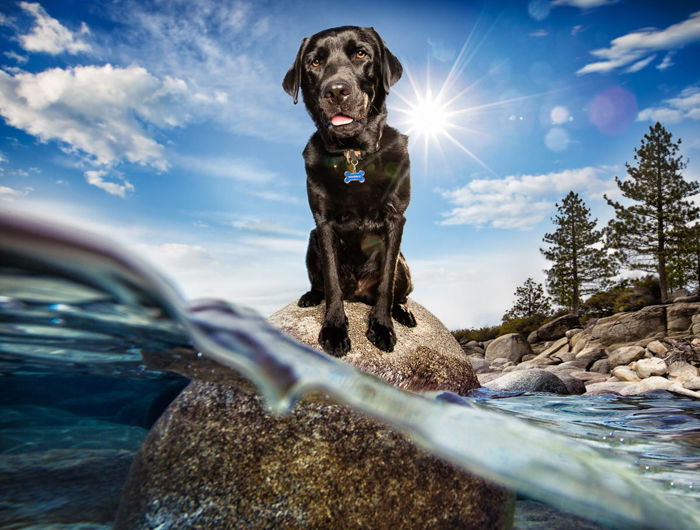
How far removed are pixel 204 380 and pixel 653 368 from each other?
1513cm

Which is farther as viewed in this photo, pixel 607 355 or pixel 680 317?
pixel 680 317

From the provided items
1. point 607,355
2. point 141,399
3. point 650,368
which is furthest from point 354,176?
point 607,355

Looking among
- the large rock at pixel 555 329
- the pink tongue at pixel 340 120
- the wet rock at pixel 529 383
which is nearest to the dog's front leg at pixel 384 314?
the pink tongue at pixel 340 120

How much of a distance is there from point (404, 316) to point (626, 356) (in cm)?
1628

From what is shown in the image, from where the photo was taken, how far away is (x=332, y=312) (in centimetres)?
366

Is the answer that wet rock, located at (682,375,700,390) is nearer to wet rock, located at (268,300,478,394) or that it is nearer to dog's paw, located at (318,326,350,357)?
wet rock, located at (268,300,478,394)

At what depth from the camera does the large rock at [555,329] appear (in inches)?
1089

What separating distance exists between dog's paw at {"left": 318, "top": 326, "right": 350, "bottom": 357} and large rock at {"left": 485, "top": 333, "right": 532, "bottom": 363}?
23.0 meters

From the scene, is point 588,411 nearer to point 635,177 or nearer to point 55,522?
point 55,522

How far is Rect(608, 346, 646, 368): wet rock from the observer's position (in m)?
17.3

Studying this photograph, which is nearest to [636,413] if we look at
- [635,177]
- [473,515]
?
[473,515]

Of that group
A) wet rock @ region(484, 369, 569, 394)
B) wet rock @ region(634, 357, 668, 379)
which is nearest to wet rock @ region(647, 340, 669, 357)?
wet rock @ region(634, 357, 668, 379)

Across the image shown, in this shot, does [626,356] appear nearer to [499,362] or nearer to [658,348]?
[658,348]

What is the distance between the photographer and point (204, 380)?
3527 mm
